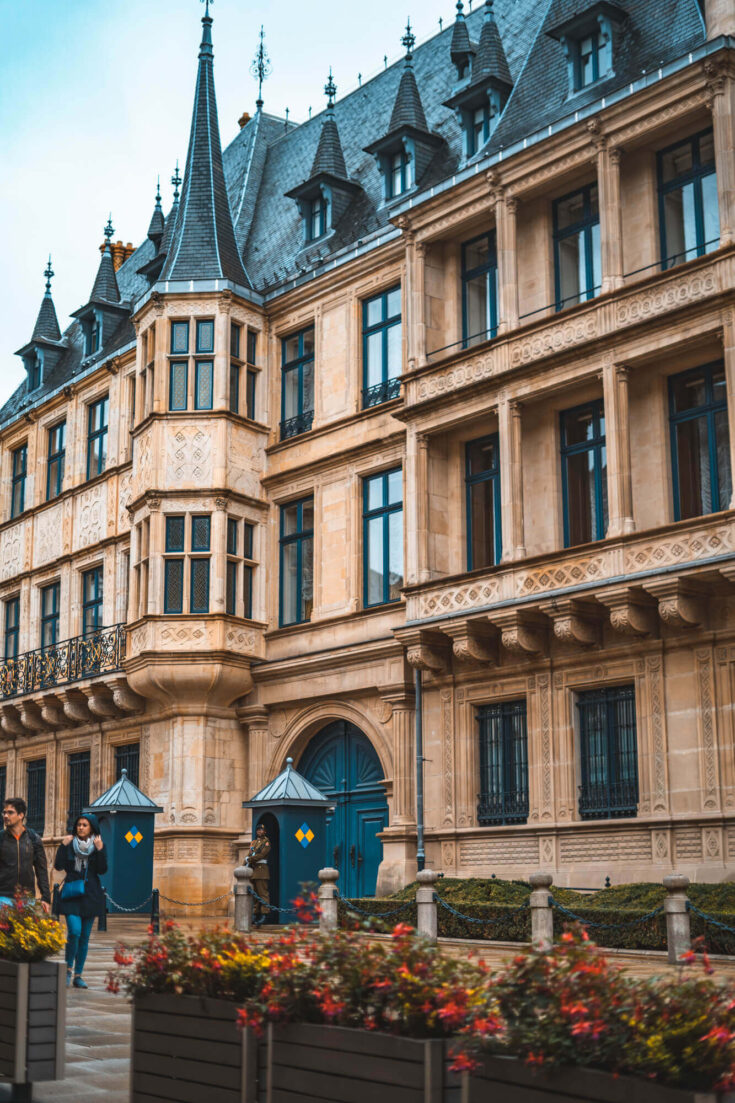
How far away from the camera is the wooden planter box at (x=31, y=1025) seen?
8.04 m

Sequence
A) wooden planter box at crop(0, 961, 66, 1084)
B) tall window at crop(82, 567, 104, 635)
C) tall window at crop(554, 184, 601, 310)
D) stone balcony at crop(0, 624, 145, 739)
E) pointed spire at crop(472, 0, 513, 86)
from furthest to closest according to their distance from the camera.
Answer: tall window at crop(82, 567, 104, 635) → stone balcony at crop(0, 624, 145, 739) → pointed spire at crop(472, 0, 513, 86) → tall window at crop(554, 184, 601, 310) → wooden planter box at crop(0, 961, 66, 1084)

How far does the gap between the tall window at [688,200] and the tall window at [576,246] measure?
1380mm

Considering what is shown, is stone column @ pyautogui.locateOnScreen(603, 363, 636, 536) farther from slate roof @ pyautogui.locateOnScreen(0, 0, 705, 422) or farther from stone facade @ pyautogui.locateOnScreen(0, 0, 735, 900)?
slate roof @ pyautogui.locateOnScreen(0, 0, 705, 422)

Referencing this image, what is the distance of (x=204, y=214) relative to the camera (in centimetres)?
3050

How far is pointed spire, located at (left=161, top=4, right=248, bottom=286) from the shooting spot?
98.0ft

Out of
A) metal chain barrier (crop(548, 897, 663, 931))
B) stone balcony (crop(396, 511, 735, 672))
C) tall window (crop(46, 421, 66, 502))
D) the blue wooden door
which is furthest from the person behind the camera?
tall window (crop(46, 421, 66, 502))

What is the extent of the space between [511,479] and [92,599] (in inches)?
569

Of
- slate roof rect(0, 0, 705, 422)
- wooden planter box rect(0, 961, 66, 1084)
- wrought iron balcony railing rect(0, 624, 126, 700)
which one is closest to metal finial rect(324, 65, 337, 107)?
slate roof rect(0, 0, 705, 422)

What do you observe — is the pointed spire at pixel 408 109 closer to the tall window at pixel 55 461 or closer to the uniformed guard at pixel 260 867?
the tall window at pixel 55 461

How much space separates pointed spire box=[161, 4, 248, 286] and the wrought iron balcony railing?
321 inches

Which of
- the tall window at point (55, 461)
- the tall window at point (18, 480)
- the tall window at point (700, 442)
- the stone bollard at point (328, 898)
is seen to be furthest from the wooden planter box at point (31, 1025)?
the tall window at point (18, 480)

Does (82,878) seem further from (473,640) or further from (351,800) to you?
(351,800)

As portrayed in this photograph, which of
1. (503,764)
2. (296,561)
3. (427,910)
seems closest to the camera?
(427,910)

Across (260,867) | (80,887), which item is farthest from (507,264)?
(80,887)
